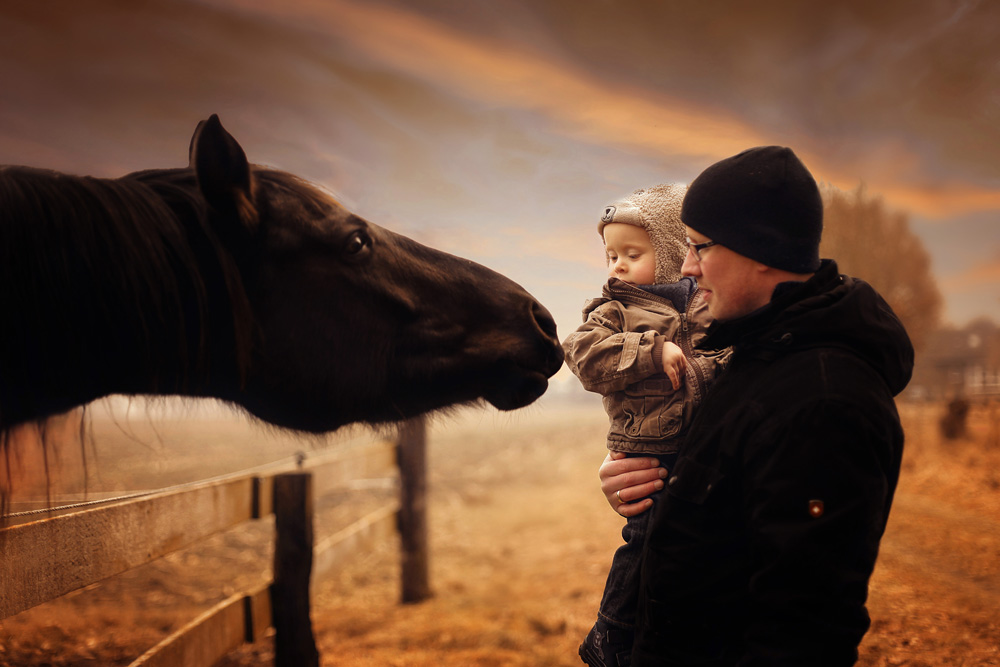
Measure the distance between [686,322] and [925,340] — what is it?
10411 mm

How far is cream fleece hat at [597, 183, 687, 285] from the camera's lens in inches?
47.0

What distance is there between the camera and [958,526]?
459 cm

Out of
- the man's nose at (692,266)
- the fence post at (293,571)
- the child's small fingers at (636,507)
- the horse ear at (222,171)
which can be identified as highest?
the horse ear at (222,171)

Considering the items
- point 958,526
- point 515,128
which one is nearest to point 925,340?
point 958,526

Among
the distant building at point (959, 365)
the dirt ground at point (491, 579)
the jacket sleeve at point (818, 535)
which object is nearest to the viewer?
the jacket sleeve at point (818, 535)

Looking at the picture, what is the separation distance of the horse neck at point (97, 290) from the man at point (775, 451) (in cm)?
103

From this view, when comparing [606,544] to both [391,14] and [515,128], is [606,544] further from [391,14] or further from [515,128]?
[391,14]

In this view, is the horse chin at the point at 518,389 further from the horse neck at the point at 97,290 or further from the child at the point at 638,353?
the horse neck at the point at 97,290

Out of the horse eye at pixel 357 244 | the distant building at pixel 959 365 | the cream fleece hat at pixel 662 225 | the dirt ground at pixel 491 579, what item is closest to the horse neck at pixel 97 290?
the horse eye at pixel 357 244

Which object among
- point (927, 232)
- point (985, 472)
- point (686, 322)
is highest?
point (927, 232)

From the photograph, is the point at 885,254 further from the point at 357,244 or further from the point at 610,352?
the point at 357,244

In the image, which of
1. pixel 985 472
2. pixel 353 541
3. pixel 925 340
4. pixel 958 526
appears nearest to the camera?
→ pixel 353 541

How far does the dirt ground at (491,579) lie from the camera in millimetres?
2361

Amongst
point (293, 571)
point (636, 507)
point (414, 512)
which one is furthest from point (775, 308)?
point (414, 512)
